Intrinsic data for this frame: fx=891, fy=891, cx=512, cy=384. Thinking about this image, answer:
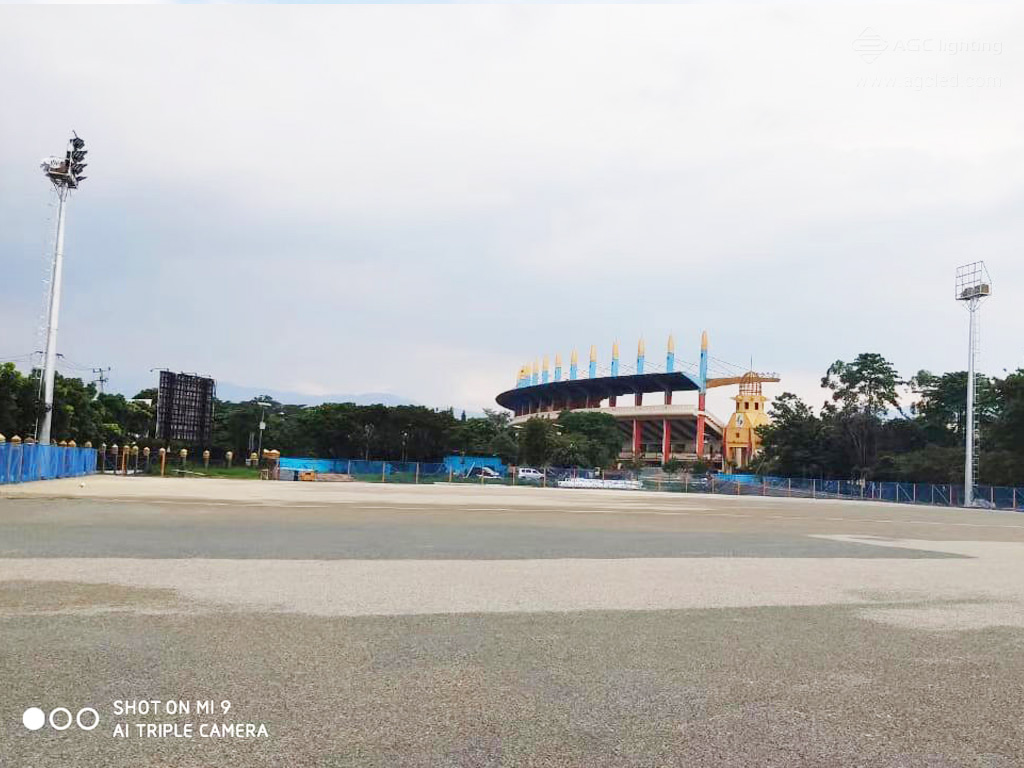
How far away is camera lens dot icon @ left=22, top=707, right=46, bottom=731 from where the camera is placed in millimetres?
4742

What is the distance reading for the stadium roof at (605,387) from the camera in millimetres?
147125

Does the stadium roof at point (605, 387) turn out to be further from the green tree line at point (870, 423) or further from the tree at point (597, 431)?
the green tree line at point (870, 423)

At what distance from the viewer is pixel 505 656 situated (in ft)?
22.2

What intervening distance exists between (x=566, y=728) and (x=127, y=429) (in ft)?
360

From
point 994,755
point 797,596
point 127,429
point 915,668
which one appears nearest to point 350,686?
point 994,755

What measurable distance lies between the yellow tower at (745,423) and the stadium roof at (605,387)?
7.88m

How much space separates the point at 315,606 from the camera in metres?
8.69

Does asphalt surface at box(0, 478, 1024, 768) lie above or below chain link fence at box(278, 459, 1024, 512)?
above

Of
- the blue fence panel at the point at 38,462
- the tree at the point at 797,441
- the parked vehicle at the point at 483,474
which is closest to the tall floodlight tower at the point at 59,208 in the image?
the blue fence panel at the point at 38,462

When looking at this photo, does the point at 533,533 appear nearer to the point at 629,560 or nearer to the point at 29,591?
the point at 629,560

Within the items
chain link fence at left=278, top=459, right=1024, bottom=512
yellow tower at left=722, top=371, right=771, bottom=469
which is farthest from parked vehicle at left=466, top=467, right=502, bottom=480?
yellow tower at left=722, top=371, right=771, bottom=469

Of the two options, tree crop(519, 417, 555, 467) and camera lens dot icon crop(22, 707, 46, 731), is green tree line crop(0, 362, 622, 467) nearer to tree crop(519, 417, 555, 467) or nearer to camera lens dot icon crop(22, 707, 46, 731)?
tree crop(519, 417, 555, 467)

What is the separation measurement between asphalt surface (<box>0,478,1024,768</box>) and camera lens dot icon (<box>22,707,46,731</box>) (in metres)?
0.05

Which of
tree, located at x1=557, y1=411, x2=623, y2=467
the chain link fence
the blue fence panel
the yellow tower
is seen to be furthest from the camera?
the yellow tower
